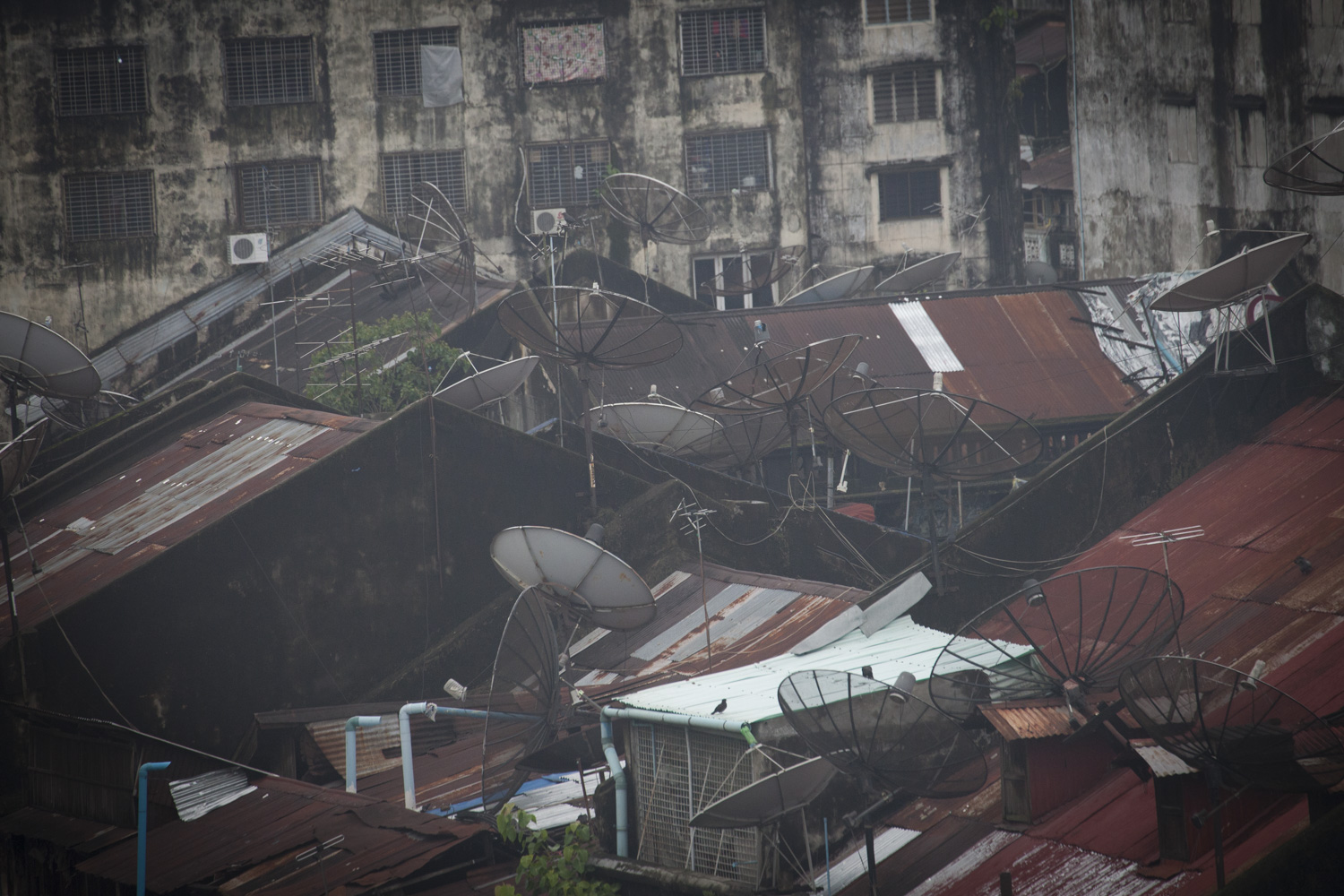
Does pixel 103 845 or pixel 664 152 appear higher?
pixel 664 152

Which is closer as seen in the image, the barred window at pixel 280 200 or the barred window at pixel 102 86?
the barred window at pixel 102 86

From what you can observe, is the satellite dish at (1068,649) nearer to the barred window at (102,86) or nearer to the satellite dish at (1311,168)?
the satellite dish at (1311,168)

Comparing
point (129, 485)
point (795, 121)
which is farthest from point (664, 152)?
point (129, 485)

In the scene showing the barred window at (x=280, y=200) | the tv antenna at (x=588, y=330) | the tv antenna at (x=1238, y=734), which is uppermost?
the barred window at (x=280, y=200)

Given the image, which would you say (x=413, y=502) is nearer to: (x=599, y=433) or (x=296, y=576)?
(x=296, y=576)

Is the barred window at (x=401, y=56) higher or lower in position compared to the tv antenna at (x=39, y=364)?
higher

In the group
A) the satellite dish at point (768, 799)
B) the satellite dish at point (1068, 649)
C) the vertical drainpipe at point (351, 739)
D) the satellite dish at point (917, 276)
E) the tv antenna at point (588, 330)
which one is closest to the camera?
the satellite dish at point (768, 799)

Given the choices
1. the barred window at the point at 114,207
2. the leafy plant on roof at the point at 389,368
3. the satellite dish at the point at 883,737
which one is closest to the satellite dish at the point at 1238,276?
the satellite dish at the point at 883,737
